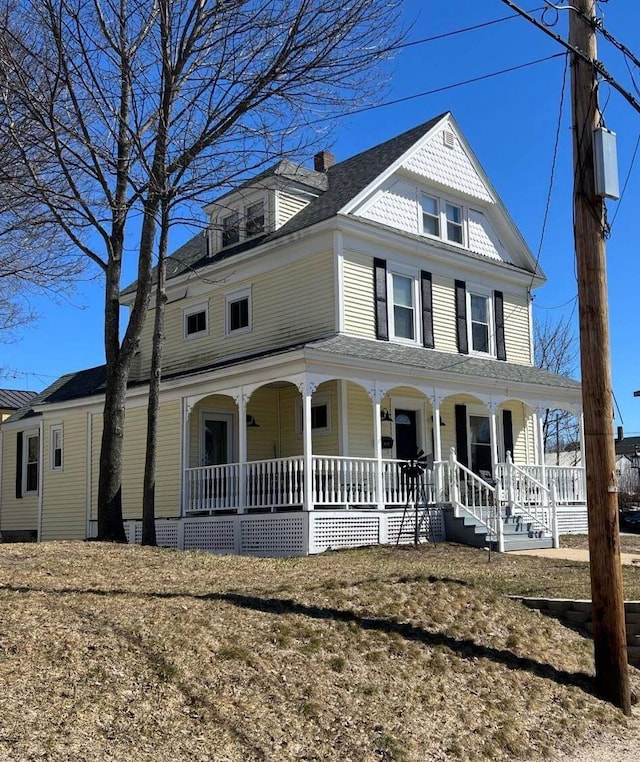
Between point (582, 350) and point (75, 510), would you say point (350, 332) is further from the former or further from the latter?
point (582, 350)

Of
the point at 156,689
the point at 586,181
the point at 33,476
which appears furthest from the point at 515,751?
the point at 33,476

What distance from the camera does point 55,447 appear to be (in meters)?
23.8

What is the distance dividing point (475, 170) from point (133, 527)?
12809 mm

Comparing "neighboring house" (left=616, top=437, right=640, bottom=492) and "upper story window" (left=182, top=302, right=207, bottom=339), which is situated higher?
"upper story window" (left=182, top=302, right=207, bottom=339)

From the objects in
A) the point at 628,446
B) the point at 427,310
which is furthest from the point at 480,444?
the point at 628,446

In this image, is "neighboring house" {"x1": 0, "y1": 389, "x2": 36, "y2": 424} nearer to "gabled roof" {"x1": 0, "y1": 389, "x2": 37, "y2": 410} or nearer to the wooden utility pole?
"gabled roof" {"x1": 0, "y1": 389, "x2": 37, "y2": 410}

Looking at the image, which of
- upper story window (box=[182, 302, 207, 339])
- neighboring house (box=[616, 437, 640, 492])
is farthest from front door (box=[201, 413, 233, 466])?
neighboring house (box=[616, 437, 640, 492])

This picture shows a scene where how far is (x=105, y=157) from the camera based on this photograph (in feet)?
42.0

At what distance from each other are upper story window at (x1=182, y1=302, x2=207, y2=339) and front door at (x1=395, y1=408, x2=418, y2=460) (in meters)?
5.75

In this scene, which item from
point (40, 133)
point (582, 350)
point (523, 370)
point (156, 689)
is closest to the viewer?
point (156, 689)

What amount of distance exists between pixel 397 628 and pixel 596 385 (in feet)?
9.59

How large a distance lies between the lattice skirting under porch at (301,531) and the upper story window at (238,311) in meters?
5.34

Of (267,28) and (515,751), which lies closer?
(515,751)

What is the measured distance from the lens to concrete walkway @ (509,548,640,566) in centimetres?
Result: 1433
